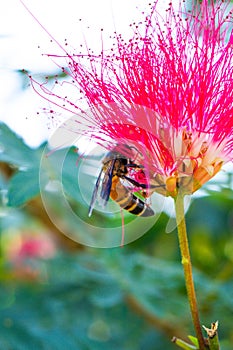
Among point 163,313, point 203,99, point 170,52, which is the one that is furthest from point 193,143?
point 163,313

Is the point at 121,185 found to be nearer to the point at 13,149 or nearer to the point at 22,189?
the point at 22,189

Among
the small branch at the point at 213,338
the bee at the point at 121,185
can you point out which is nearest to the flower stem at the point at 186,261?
the small branch at the point at 213,338

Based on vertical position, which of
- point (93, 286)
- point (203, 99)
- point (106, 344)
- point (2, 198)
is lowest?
point (106, 344)

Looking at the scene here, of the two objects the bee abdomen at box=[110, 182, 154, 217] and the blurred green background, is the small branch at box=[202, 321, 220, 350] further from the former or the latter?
the blurred green background

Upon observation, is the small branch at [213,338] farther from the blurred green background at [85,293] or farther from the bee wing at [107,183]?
the blurred green background at [85,293]

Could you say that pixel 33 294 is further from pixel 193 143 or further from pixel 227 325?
pixel 193 143

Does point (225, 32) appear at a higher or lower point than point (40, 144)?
higher

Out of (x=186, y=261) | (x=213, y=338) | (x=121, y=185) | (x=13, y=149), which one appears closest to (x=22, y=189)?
(x=13, y=149)
